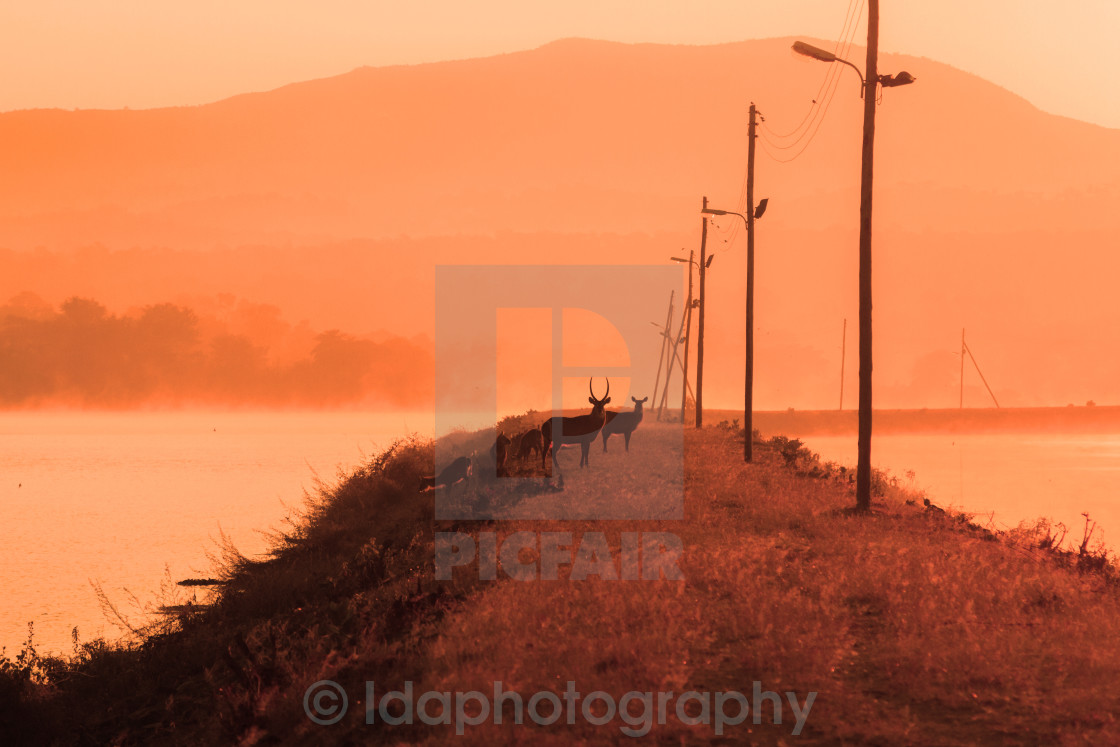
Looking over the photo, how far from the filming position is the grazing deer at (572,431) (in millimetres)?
26453

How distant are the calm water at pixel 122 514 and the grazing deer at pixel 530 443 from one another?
8.37 meters

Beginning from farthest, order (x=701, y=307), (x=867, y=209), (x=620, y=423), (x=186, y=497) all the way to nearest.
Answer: (x=701, y=307)
(x=186, y=497)
(x=620, y=423)
(x=867, y=209)

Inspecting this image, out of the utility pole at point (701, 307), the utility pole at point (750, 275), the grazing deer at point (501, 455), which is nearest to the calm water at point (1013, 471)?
the utility pole at point (750, 275)

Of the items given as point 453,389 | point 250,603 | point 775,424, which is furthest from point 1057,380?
point 250,603

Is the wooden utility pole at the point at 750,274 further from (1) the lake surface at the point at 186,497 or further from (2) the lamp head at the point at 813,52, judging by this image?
A: (2) the lamp head at the point at 813,52

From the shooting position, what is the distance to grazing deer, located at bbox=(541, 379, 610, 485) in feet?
86.8

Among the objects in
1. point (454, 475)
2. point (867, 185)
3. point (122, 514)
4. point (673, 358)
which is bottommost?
point (122, 514)

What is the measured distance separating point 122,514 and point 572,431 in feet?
74.6

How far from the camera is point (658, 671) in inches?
373

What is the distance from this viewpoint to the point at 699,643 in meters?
10.6

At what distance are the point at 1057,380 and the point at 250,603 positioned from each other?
204212 millimetres

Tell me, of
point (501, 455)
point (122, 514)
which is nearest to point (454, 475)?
point (501, 455)

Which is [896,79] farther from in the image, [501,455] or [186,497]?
[186,497]

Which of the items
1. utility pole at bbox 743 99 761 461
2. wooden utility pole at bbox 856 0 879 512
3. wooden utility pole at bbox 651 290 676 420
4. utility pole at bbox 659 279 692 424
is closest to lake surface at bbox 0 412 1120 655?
wooden utility pole at bbox 856 0 879 512
